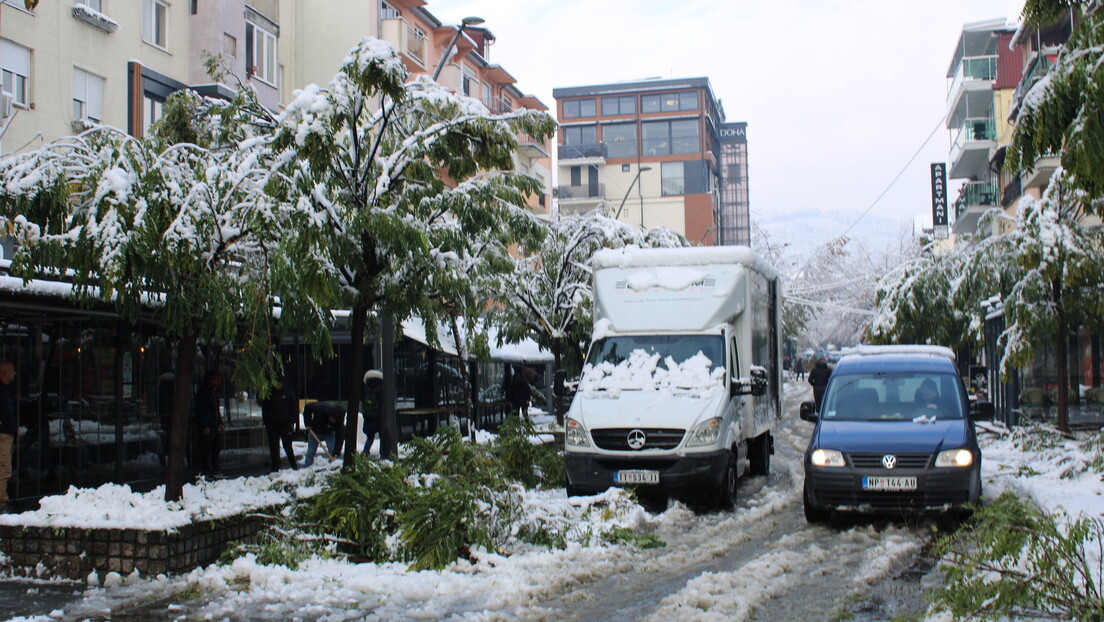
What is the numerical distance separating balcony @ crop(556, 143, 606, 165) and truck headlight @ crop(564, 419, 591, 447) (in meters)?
77.2

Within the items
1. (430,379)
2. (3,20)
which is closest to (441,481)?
(430,379)

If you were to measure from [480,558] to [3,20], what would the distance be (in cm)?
1871

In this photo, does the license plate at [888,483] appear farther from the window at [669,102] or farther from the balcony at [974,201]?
the window at [669,102]

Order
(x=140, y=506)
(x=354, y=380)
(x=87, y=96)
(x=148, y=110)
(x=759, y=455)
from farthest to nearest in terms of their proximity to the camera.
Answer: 1. (x=148, y=110)
2. (x=87, y=96)
3. (x=759, y=455)
4. (x=354, y=380)
5. (x=140, y=506)

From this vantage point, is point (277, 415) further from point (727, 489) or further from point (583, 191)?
point (583, 191)

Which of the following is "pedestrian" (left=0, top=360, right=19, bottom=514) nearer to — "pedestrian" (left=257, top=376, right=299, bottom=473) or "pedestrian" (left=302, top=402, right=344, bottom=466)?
"pedestrian" (left=257, top=376, right=299, bottom=473)

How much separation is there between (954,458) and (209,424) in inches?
366

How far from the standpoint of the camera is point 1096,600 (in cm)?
550

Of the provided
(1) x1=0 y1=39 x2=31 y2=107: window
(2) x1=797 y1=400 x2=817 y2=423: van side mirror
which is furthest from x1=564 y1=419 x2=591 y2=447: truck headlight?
(1) x1=0 y1=39 x2=31 y2=107: window

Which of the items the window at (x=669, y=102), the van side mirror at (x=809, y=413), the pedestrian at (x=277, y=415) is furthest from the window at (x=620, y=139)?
the van side mirror at (x=809, y=413)

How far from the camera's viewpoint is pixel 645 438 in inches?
489

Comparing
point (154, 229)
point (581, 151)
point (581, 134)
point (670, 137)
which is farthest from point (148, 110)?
point (670, 137)

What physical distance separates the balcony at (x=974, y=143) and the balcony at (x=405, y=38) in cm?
2614

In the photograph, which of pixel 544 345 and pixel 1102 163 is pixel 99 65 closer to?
pixel 544 345
